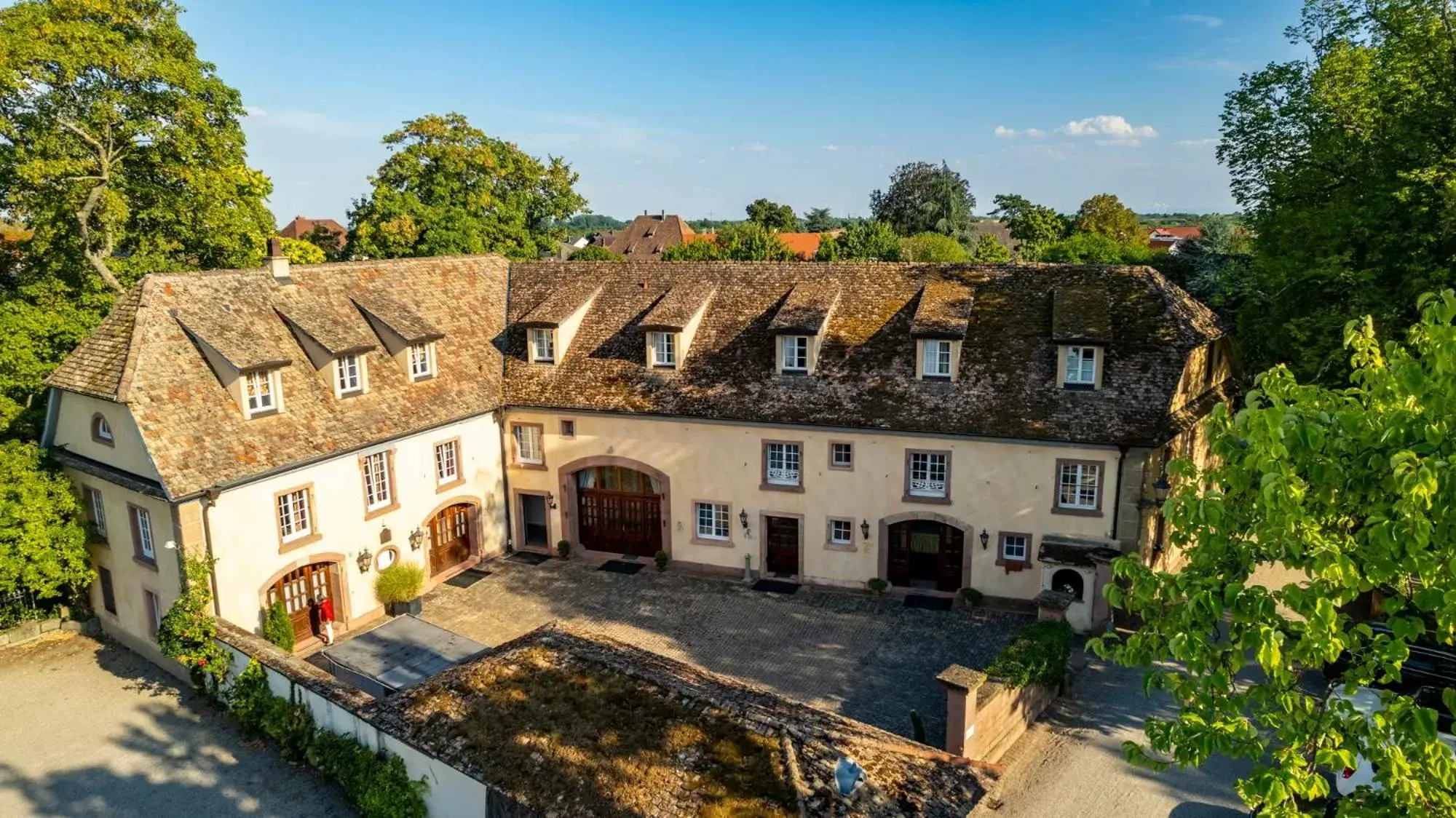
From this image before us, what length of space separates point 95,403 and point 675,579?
1766 centimetres

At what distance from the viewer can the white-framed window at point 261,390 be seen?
2502cm

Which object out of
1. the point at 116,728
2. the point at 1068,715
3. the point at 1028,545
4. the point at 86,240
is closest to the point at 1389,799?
the point at 1068,715

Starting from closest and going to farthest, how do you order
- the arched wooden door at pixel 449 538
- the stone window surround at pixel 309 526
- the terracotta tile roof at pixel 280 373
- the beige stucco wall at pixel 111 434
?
the beige stucco wall at pixel 111 434, the terracotta tile roof at pixel 280 373, the stone window surround at pixel 309 526, the arched wooden door at pixel 449 538

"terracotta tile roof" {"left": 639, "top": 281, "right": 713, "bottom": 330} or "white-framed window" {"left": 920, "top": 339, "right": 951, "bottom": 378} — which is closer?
"white-framed window" {"left": 920, "top": 339, "right": 951, "bottom": 378}

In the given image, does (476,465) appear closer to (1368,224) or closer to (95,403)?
(95,403)

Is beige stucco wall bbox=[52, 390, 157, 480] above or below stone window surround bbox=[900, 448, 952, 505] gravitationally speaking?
above

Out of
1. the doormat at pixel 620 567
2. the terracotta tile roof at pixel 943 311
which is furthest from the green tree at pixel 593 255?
the terracotta tile roof at pixel 943 311

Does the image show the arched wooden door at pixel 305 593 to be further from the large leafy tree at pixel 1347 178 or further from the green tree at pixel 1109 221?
the green tree at pixel 1109 221

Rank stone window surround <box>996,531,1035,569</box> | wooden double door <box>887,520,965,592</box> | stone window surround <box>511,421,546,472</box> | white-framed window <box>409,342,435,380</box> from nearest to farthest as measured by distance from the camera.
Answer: stone window surround <box>996,531,1035,569</box> → wooden double door <box>887,520,965,592</box> → white-framed window <box>409,342,435,380</box> → stone window surround <box>511,421,546,472</box>

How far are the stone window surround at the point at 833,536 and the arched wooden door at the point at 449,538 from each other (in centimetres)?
1255

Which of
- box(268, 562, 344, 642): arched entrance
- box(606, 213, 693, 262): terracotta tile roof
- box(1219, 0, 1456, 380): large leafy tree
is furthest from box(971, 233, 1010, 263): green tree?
box(268, 562, 344, 642): arched entrance

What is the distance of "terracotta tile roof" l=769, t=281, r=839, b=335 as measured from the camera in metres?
29.6

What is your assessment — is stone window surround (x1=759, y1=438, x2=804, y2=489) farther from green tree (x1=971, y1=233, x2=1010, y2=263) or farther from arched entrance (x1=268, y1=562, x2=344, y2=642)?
green tree (x1=971, y1=233, x2=1010, y2=263)

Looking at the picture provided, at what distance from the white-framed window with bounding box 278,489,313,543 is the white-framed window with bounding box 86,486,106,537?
532 cm
